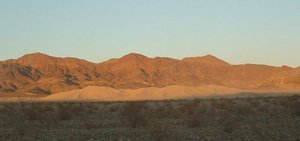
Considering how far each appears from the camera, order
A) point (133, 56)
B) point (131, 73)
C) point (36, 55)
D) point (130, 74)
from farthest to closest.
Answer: point (36, 55) → point (133, 56) → point (131, 73) → point (130, 74)

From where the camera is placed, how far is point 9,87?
14025cm

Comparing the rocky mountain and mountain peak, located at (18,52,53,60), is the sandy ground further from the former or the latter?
mountain peak, located at (18,52,53,60)

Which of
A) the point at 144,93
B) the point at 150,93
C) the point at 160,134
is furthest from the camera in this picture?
the point at 150,93

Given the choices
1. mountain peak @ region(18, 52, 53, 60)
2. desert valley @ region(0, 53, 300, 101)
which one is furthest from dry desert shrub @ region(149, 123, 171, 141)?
mountain peak @ region(18, 52, 53, 60)

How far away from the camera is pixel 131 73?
6590 inches

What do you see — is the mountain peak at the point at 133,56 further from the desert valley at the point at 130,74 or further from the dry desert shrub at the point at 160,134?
the dry desert shrub at the point at 160,134

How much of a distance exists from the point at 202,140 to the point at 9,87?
423 feet

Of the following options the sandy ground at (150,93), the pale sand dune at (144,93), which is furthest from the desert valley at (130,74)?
the pale sand dune at (144,93)

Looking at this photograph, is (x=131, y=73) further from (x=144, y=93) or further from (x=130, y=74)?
(x=144, y=93)

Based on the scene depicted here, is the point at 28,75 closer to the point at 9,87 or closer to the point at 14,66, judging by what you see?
the point at 14,66

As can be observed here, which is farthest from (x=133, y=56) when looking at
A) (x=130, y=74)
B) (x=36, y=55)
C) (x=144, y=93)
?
(x=144, y=93)

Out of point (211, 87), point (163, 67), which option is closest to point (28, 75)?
point (163, 67)

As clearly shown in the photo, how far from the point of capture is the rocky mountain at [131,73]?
15012 cm

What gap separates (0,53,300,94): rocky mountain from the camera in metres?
150
